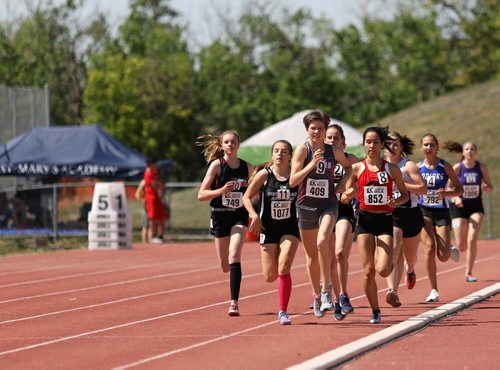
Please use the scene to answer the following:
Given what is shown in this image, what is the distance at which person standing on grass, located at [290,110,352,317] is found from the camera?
1354cm

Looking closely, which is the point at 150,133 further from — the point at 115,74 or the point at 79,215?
the point at 79,215

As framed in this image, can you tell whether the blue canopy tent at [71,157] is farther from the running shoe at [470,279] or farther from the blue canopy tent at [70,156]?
the running shoe at [470,279]

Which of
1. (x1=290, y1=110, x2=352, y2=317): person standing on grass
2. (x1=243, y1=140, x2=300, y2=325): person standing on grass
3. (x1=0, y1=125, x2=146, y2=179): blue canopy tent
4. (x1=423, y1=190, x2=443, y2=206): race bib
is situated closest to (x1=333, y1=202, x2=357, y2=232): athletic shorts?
(x1=290, y1=110, x2=352, y2=317): person standing on grass

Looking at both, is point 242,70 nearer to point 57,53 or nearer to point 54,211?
point 57,53

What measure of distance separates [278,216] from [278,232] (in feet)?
0.52

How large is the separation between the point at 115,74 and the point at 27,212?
164 feet

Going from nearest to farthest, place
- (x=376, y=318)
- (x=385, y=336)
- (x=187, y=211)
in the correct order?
(x=385, y=336)
(x=376, y=318)
(x=187, y=211)

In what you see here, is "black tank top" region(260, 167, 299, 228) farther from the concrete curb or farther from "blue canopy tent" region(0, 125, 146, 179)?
"blue canopy tent" region(0, 125, 146, 179)

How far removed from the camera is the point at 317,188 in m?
13.7

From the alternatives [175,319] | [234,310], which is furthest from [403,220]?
[175,319]

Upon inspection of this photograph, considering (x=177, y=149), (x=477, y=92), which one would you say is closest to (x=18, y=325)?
(x=477, y=92)

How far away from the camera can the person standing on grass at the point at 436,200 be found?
1669cm

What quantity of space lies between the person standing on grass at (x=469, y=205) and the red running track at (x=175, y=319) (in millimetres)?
538

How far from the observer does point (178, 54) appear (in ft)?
323
